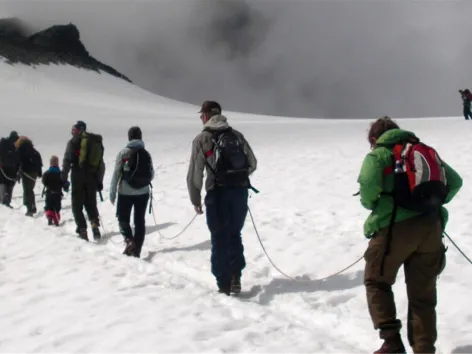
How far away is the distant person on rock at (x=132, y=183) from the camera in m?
7.36

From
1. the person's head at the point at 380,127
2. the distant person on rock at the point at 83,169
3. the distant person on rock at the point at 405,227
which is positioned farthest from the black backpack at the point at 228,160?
the distant person on rock at the point at 83,169

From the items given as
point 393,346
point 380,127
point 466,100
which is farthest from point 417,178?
point 466,100

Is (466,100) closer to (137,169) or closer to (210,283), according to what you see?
(137,169)

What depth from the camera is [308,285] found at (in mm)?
5809

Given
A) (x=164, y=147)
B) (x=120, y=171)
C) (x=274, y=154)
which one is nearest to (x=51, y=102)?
(x=164, y=147)

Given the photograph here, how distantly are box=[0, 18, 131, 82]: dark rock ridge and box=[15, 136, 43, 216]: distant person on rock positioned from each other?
67.8 m

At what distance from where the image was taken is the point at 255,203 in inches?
393

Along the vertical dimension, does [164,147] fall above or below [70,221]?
above

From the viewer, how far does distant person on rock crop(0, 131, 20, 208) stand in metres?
12.3

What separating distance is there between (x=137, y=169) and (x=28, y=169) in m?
5.33

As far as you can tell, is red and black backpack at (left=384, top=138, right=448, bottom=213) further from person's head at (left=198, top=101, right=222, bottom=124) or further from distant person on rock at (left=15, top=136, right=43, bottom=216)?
distant person on rock at (left=15, top=136, right=43, bottom=216)

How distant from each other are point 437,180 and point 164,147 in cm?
1986

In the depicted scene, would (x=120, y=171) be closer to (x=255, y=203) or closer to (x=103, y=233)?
(x=103, y=233)

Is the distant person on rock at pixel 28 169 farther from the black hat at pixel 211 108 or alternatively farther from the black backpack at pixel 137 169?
the black hat at pixel 211 108
